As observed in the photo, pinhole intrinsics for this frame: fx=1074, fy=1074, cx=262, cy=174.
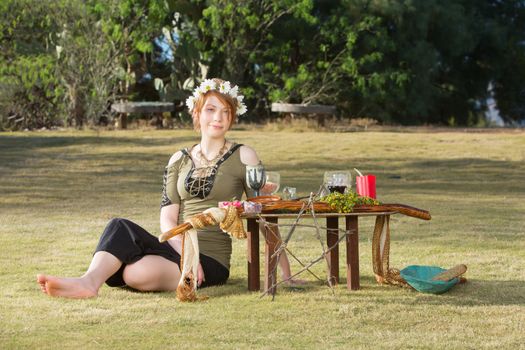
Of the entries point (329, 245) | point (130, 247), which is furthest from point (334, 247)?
point (130, 247)

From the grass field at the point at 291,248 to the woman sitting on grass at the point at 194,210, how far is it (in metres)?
0.11

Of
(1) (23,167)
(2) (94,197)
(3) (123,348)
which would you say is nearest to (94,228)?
(2) (94,197)

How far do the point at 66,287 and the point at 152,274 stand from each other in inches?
18.1

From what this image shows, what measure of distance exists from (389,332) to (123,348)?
117cm

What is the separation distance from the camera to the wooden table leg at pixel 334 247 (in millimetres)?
5824

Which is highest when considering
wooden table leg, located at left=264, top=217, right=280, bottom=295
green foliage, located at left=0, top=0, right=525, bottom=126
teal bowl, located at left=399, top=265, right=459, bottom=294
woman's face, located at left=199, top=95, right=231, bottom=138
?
green foliage, located at left=0, top=0, right=525, bottom=126

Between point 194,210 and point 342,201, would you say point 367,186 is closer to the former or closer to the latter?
point 342,201

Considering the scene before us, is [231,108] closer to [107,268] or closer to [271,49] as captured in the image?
[107,268]

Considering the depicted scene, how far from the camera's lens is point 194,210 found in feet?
19.2

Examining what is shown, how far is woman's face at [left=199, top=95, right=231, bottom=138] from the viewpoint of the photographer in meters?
5.80

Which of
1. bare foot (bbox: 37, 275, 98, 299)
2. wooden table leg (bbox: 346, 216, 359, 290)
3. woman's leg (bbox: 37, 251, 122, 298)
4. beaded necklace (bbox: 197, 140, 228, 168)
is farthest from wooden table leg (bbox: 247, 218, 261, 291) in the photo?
bare foot (bbox: 37, 275, 98, 299)

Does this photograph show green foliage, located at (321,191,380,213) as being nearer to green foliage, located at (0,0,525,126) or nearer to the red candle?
the red candle

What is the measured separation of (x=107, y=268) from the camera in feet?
18.4

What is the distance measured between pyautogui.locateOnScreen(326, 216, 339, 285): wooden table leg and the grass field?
10 centimetres
